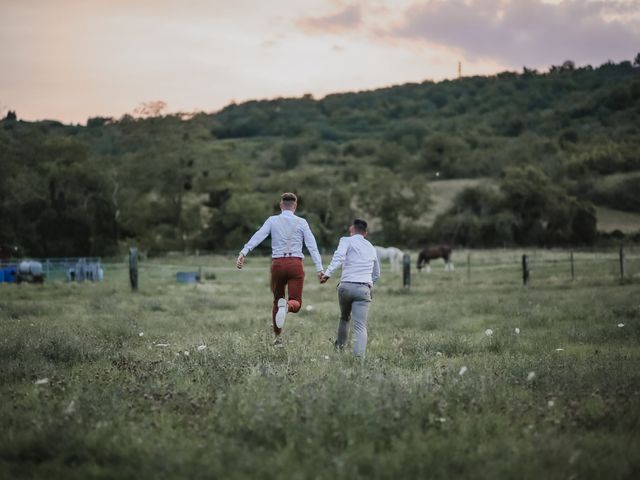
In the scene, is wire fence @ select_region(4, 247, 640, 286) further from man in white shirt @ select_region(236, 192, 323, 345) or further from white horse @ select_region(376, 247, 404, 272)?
man in white shirt @ select_region(236, 192, 323, 345)

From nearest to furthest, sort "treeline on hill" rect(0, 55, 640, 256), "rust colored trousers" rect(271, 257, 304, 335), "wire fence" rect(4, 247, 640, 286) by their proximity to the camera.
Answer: "rust colored trousers" rect(271, 257, 304, 335)
"wire fence" rect(4, 247, 640, 286)
"treeline on hill" rect(0, 55, 640, 256)

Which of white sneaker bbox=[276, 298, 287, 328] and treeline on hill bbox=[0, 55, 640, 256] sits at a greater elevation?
treeline on hill bbox=[0, 55, 640, 256]

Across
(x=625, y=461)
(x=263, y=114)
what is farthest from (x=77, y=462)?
(x=263, y=114)

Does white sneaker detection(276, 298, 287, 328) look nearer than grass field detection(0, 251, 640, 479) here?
No

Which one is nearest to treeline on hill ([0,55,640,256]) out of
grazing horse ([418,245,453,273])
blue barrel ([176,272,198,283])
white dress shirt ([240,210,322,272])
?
blue barrel ([176,272,198,283])

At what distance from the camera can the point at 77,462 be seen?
191 inches

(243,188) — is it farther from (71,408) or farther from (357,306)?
(71,408)

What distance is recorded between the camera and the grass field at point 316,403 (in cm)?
466

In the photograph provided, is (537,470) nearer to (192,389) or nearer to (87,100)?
(192,389)

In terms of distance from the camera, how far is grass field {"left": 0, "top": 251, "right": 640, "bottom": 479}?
15.3 ft

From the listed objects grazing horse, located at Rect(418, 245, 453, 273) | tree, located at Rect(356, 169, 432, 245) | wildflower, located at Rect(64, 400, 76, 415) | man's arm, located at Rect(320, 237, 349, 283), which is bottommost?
wildflower, located at Rect(64, 400, 76, 415)

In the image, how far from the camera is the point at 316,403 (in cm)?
576

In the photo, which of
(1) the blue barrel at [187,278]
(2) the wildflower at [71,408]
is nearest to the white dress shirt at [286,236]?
(2) the wildflower at [71,408]

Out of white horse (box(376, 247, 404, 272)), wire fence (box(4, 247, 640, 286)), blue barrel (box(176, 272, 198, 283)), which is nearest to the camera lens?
wire fence (box(4, 247, 640, 286))
